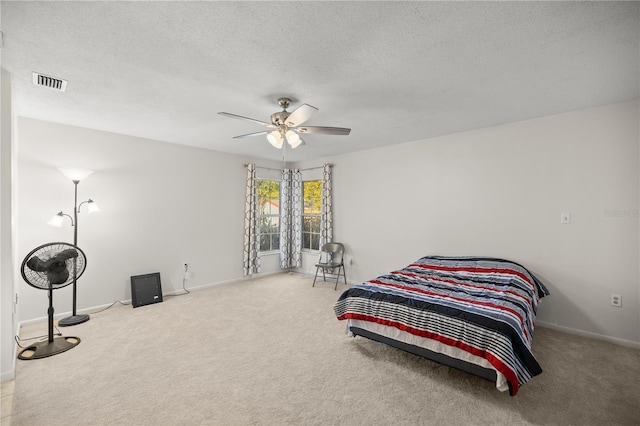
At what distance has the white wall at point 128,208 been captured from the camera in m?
3.39

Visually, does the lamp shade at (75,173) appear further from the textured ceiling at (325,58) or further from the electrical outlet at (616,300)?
the electrical outlet at (616,300)

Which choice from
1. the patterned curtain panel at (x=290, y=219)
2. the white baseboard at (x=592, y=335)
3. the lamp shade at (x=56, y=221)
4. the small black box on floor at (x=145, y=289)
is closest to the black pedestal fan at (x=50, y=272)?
the lamp shade at (x=56, y=221)

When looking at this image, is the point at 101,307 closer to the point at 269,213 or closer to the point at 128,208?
the point at 128,208

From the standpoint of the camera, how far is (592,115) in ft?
9.86

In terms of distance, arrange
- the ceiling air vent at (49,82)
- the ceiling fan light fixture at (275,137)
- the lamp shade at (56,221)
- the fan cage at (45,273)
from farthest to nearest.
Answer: the lamp shade at (56,221)
the ceiling fan light fixture at (275,137)
the fan cage at (45,273)
the ceiling air vent at (49,82)

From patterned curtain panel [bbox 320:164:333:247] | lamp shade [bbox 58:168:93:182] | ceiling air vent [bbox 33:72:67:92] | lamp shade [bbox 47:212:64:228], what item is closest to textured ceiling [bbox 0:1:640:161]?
ceiling air vent [bbox 33:72:67:92]

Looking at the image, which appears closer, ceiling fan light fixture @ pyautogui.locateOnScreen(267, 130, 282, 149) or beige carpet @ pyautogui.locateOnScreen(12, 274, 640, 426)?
beige carpet @ pyautogui.locateOnScreen(12, 274, 640, 426)

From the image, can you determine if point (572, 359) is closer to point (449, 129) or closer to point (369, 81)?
point (449, 129)

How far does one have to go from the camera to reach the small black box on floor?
3.97 m

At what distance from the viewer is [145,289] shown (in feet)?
13.4

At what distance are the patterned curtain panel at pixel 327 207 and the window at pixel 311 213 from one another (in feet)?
1.20

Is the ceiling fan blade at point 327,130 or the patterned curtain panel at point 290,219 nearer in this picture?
the ceiling fan blade at point 327,130

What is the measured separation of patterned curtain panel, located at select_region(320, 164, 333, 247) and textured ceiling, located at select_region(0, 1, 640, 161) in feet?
6.88

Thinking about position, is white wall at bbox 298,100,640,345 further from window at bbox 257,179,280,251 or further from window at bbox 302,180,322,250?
window at bbox 257,179,280,251
